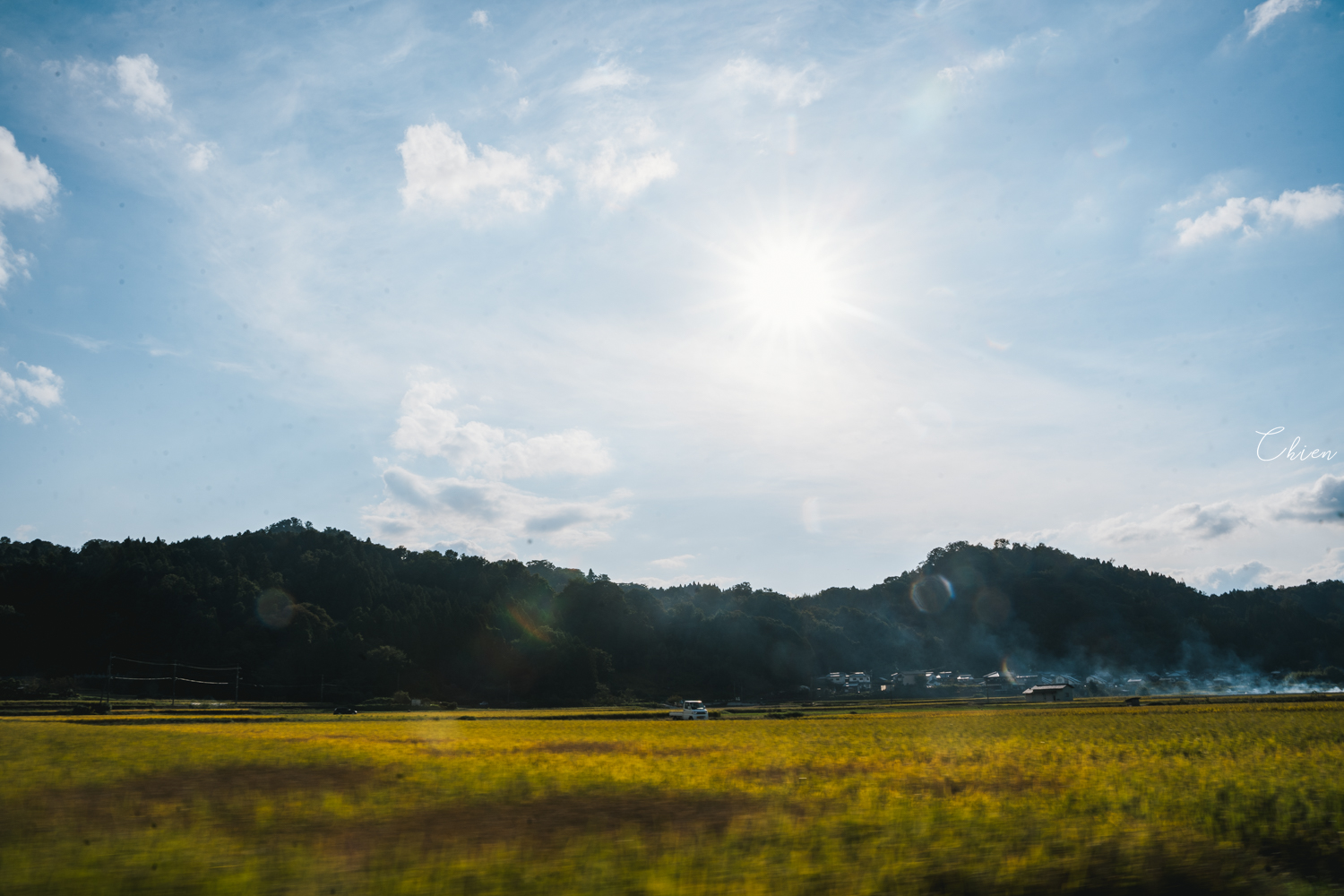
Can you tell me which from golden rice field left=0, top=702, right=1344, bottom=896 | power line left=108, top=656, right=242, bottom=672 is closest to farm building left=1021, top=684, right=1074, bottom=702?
golden rice field left=0, top=702, right=1344, bottom=896

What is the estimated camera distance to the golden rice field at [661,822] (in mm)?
8922

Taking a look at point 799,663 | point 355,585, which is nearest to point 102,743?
point 355,585

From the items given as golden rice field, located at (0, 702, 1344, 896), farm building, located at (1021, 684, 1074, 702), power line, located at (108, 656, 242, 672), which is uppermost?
golden rice field, located at (0, 702, 1344, 896)

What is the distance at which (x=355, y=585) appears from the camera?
448ft

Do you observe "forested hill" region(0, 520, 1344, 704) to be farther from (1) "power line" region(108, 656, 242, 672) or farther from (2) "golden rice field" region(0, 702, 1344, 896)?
(2) "golden rice field" region(0, 702, 1344, 896)

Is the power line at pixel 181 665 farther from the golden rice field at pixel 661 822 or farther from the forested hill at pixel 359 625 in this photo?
the golden rice field at pixel 661 822

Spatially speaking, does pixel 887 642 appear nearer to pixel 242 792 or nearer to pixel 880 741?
pixel 880 741

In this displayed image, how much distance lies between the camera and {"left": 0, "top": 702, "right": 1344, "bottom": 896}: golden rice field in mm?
8922

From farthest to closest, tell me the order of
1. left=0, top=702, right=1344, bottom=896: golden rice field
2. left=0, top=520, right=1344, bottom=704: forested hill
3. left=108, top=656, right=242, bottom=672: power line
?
left=0, top=520, right=1344, bottom=704: forested hill < left=108, top=656, right=242, bottom=672: power line < left=0, top=702, right=1344, bottom=896: golden rice field

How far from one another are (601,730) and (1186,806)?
87.0 feet

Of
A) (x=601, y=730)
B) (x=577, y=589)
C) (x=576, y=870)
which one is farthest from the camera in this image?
(x=577, y=589)

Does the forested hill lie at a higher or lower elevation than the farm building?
higher

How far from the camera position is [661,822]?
1225 centimetres

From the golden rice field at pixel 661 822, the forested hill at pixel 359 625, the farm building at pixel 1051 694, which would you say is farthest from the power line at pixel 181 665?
the farm building at pixel 1051 694
